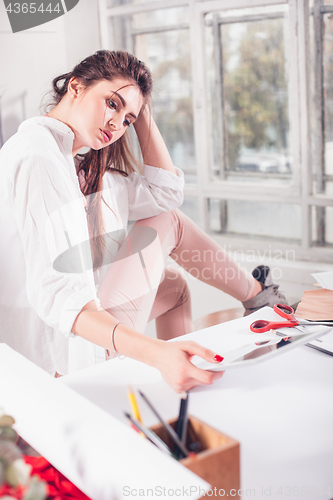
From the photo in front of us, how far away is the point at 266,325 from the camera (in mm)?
695

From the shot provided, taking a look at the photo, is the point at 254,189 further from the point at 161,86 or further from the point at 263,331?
the point at 263,331

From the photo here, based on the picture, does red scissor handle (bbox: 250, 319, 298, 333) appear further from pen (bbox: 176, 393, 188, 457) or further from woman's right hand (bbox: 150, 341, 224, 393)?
pen (bbox: 176, 393, 188, 457)

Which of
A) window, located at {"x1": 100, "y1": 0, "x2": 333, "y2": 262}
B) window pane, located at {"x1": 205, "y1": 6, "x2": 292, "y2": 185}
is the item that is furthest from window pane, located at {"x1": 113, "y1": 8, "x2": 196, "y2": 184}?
window pane, located at {"x1": 205, "y1": 6, "x2": 292, "y2": 185}

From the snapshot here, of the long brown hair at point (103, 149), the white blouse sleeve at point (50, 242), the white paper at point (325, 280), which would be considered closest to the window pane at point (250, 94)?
the long brown hair at point (103, 149)

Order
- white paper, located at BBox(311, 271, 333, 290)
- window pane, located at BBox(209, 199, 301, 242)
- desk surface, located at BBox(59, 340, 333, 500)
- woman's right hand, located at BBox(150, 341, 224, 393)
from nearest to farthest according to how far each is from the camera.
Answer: desk surface, located at BBox(59, 340, 333, 500)
woman's right hand, located at BBox(150, 341, 224, 393)
white paper, located at BBox(311, 271, 333, 290)
window pane, located at BBox(209, 199, 301, 242)

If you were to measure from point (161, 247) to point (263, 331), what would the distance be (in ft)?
1.38

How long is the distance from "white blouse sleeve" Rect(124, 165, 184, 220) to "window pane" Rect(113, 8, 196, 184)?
0.72 m

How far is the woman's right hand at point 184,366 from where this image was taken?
534mm

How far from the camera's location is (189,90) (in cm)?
179

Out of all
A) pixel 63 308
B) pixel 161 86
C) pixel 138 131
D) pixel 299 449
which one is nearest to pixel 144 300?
pixel 63 308

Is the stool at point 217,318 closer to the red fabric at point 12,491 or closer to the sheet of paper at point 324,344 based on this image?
the sheet of paper at point 324,344

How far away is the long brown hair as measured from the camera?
92cm

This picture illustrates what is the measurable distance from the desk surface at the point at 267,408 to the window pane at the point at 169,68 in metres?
1.35

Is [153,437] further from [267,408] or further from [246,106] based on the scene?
[246,106]
